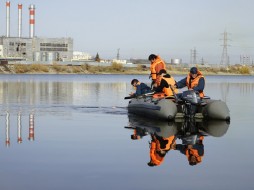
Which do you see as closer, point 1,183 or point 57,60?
point 1,183

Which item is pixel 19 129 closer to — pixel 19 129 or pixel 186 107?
pixel 19 129

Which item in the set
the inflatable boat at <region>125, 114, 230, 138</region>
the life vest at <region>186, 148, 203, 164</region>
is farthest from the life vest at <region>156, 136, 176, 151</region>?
the inflatable boat at <region>125, 114, 230, 138</region>

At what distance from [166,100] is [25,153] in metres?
9.52

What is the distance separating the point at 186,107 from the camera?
23.2m

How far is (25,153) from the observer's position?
14.2 meters

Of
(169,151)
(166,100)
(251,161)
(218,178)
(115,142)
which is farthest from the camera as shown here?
(166,100)

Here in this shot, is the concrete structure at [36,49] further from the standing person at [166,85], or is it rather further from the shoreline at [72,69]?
the standing person at [166,85]

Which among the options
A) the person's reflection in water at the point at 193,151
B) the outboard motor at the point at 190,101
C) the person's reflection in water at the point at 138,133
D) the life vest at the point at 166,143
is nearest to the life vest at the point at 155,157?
the life vest at the point at 166,143

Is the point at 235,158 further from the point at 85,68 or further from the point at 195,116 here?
the point at 85,68

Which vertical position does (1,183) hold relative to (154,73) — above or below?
below

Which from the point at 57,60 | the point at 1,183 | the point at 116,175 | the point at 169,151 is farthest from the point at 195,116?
the point at 57,60

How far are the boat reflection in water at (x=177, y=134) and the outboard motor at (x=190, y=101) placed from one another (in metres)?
0.29

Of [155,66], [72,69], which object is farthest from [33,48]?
[155,66]

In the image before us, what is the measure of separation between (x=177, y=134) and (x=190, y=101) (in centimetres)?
385
